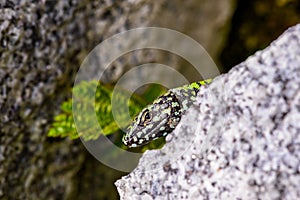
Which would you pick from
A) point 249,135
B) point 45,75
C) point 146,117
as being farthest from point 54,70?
point 249,135

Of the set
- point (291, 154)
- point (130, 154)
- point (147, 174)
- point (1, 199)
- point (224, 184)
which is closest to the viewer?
point (291, 154)

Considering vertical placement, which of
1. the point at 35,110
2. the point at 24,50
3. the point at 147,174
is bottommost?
the point at 147,174

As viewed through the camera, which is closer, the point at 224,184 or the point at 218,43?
the point at 224,184

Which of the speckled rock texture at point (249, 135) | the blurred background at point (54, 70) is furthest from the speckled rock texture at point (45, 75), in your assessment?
the speckled rock texture at point (249, 135)

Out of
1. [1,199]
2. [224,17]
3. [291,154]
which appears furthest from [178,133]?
[224,17]

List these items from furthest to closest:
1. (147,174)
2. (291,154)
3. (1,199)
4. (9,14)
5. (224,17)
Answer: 1. (224,17)
2. (1,199)
3. (9,14)
4. (147,174)
5. (291,154)

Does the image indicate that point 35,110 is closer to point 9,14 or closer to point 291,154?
point 9,14

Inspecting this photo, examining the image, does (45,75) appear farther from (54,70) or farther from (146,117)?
(146,117)

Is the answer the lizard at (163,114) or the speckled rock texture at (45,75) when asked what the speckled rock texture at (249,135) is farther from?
the speckled rock texture at (45,75)
